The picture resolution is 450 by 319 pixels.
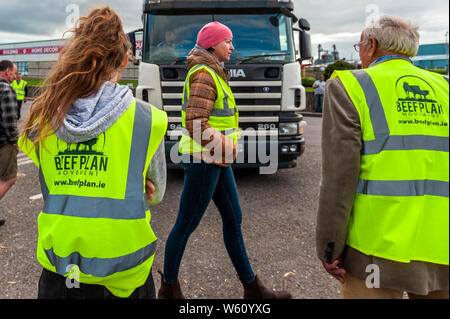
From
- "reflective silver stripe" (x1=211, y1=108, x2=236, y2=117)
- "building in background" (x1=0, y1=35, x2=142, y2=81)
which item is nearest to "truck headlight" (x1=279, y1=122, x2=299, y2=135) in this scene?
"reflective silver stripe" (x1=211, y1=108, x2=236, y2=117)

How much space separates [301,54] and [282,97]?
0.96m

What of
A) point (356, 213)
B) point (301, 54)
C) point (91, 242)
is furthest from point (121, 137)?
point (301, 54)

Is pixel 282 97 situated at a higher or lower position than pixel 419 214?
higher

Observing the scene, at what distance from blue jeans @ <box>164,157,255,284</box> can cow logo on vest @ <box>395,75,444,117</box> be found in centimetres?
130

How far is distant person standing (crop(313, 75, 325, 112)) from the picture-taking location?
18.3 metres

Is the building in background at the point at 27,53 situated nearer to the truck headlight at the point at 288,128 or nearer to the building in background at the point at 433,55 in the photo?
the truck headlight at the point at 288,128

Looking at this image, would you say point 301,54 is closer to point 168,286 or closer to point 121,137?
point 168,286

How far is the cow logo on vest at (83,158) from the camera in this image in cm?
135

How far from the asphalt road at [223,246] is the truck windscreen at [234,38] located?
196 cm

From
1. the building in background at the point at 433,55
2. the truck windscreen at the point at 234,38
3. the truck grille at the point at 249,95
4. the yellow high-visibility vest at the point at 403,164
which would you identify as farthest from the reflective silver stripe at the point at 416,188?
the building in background at the point at 433,55

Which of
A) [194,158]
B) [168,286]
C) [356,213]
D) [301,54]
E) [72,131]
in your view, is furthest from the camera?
[301,54]

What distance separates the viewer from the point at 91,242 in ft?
4.38

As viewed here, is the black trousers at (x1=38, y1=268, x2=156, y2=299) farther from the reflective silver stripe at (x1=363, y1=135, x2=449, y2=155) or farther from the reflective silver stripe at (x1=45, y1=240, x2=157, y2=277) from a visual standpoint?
the reflective silver stripe at (x1=363, y1=135, x2=449, y2=155)
